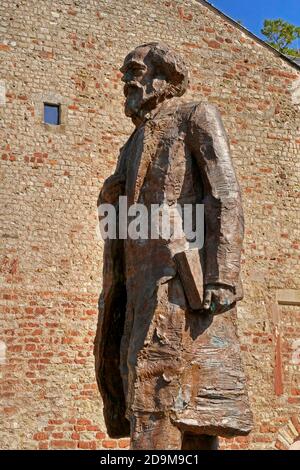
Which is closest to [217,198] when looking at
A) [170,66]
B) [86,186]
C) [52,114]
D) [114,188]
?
[114,188]

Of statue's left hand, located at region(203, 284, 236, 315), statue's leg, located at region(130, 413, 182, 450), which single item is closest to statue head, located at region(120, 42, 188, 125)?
statue's left hand, located at region(203, 284, 236, 315)

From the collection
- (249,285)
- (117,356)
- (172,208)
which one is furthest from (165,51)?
(249,285)

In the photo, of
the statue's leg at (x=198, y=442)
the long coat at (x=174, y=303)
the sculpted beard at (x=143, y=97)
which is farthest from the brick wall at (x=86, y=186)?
the statue's leg at (x=198, y=442)

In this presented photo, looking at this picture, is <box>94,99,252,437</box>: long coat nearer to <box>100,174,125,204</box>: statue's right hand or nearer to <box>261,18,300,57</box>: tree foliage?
<box>100,174,125,204</box>: statue's right hand

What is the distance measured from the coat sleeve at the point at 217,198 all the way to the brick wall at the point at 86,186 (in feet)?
22.0

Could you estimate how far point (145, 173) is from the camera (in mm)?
5234

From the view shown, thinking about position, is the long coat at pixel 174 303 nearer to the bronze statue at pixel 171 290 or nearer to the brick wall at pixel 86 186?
the bronze statue at pixel 171 290

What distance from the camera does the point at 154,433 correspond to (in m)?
4.68

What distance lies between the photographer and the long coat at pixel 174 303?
4.74 meters

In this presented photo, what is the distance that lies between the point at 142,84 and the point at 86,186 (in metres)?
6.81

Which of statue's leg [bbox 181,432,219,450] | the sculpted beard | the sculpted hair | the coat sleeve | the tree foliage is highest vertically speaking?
the tree foliage

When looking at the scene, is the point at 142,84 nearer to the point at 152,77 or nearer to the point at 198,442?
the point at 152,77

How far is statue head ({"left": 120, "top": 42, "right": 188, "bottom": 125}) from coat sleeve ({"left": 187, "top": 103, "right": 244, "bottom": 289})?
332mm

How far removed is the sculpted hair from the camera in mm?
5404
